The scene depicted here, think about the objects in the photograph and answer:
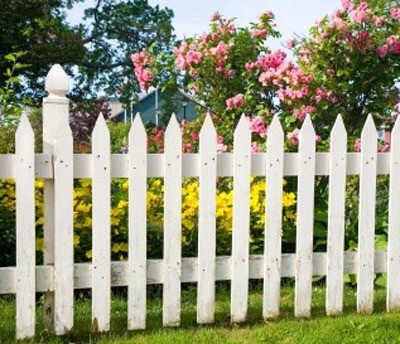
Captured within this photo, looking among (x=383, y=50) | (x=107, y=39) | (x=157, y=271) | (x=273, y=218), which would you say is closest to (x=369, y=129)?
(x=273, y=218)

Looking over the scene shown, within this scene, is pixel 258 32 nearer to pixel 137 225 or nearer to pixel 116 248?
pixel 116 248

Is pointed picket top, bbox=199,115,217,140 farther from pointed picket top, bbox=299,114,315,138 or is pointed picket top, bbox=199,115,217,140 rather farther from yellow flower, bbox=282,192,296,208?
yellow flower, bbox=282,192,296,208

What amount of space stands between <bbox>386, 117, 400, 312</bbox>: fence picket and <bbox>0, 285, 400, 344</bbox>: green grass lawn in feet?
0.53

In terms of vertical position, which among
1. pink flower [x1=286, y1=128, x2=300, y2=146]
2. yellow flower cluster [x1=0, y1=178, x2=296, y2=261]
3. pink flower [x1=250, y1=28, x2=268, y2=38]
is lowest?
yellow flower cluster [x1=0, y1=178, x2=296, y2=261]

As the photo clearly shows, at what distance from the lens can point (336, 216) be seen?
165 inches

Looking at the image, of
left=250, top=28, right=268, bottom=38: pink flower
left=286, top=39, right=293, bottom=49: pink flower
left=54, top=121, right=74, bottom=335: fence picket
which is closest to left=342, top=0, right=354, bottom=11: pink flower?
left=286, top=39, right=293, bottom=49: pink flower

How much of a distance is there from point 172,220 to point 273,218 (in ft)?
2.10

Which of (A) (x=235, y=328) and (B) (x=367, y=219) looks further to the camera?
(B) (x=367, y=219)

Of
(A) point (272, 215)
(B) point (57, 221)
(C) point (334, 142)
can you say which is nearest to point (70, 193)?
(B) point (57, 221)

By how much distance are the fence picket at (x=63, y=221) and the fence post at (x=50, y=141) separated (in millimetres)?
65

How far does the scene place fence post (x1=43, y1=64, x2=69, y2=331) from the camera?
12.2 ft

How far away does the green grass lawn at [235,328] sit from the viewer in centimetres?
376

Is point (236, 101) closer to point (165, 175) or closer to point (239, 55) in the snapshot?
point (239, 55)

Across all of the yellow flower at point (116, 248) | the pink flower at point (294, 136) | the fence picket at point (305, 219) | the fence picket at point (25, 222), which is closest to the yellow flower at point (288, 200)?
the pink flower at point (294, 136)
